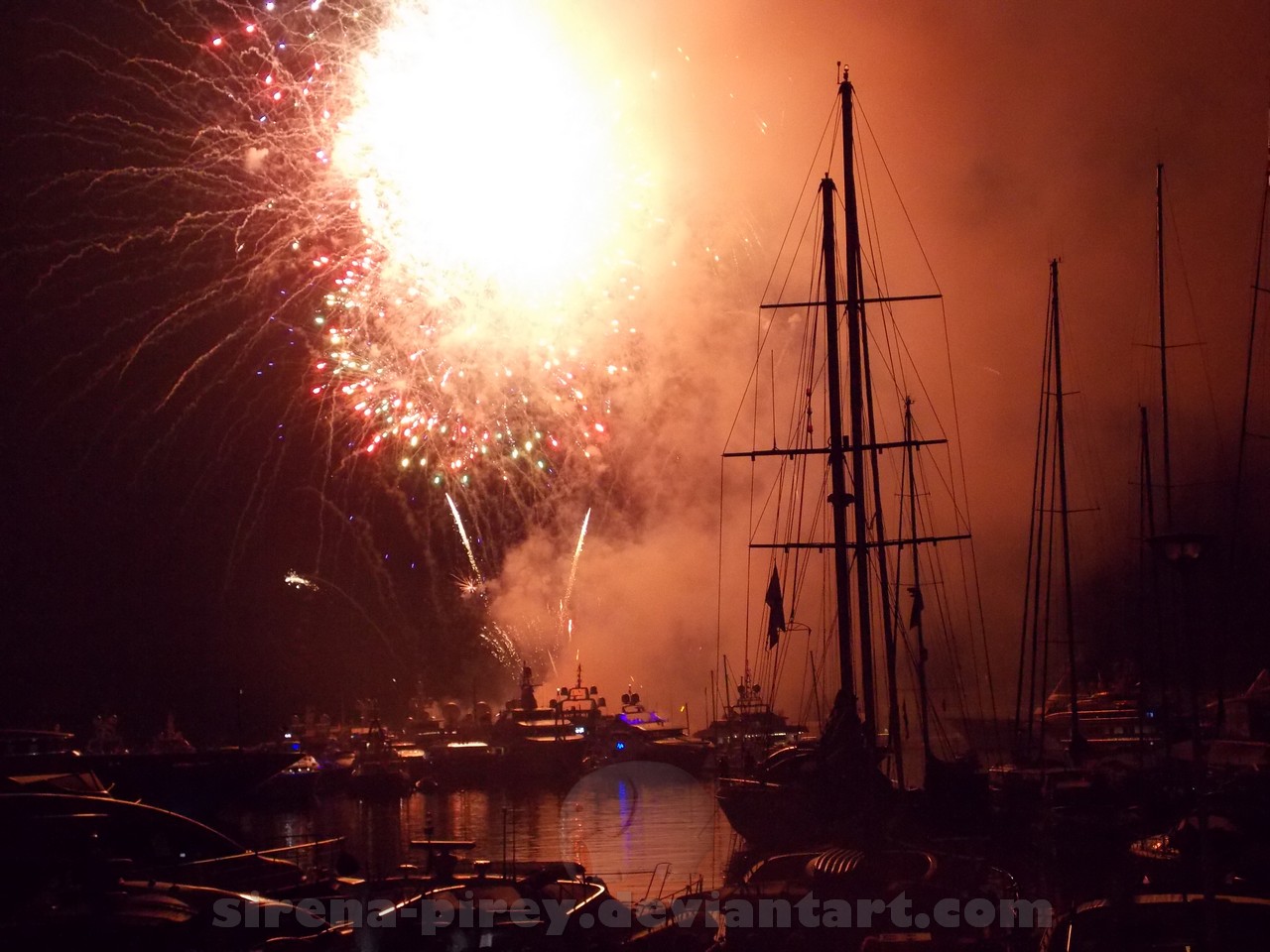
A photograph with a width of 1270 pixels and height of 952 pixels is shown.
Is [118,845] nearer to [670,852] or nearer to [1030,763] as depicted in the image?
[670,852]

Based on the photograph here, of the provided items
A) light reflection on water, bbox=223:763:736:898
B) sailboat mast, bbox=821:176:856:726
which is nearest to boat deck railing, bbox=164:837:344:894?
light reflection on water, bbox=223:763:736:898

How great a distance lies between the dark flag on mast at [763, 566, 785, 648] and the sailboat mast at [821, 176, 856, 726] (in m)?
2.65

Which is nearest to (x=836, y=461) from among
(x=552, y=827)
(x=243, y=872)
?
(x=243, y=872)

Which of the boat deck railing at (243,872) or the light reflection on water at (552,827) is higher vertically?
the boat deck railing at (243,872)

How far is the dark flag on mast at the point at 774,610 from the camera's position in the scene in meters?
32.0

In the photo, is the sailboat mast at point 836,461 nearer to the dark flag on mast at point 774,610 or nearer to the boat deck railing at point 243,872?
the dark flag on mast at point 774,610

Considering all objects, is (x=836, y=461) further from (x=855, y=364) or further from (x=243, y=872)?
(x=243, y=872)

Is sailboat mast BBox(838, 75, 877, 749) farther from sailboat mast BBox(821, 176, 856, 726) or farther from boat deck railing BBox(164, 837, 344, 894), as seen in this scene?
boat deck railing BBox(164, 837, 344, 894)

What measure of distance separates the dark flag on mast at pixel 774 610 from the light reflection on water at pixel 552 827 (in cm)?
631

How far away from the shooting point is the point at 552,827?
52344 mm

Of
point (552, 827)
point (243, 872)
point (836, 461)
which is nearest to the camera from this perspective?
point (243, 872)

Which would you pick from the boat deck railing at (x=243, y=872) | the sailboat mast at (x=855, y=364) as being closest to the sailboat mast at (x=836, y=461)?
the sailboat mast at (x=855, y=364)

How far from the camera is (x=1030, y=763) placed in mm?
45625

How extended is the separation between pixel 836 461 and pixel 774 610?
4.86m
